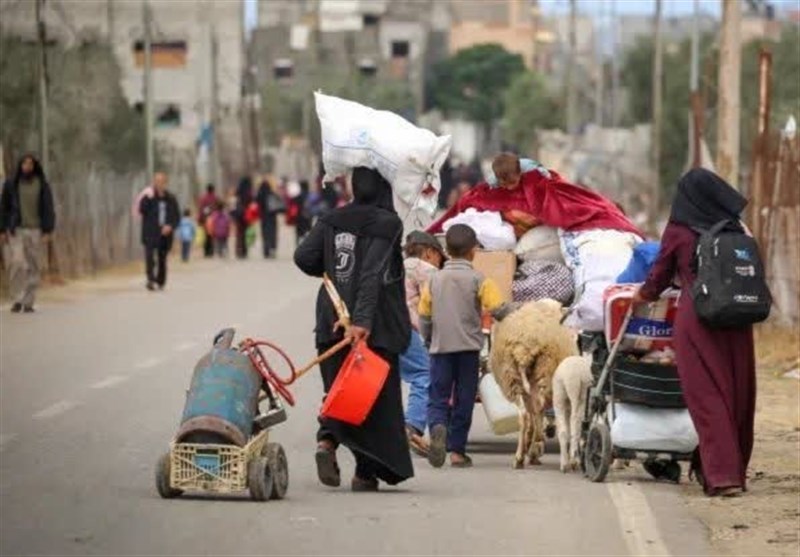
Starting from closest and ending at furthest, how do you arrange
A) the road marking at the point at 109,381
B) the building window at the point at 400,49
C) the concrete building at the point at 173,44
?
the road marking at the point at 109,381, the concrete building at the point at 173,44, the building window at the point at 400,49

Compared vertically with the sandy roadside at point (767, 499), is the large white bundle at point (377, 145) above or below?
above

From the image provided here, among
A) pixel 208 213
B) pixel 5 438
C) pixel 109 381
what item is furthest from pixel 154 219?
pixel 5 438

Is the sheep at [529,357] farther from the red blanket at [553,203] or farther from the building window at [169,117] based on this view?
the building window at [169,117]

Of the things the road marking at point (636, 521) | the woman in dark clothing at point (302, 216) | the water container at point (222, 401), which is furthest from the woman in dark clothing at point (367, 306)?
the woman in dark clothing at point (302, 216)

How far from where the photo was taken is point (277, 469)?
1350 cm

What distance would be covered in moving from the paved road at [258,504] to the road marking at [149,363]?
0.50m

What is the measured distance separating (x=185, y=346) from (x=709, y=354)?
1227 cm

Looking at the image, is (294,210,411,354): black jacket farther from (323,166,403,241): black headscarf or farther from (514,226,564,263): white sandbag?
(514,226,564,263): white sandbag

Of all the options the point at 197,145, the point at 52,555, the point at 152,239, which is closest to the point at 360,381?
the point at 52,555

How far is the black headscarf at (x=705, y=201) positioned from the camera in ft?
46.9

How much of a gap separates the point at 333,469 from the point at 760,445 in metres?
4.66

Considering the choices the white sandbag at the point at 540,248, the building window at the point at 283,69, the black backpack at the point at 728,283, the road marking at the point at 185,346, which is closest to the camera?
the black backpack at the point at 728,283

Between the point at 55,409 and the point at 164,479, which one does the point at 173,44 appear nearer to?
the point at 55,409

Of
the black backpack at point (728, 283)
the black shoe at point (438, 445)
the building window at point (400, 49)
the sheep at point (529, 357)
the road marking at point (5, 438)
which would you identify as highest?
the black backpack at point (728, 283)
